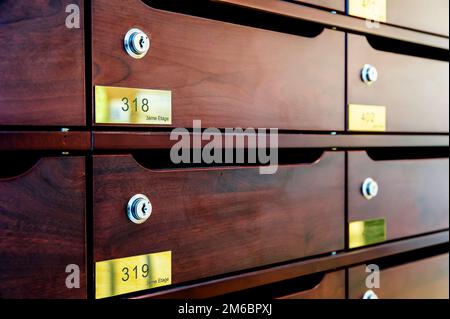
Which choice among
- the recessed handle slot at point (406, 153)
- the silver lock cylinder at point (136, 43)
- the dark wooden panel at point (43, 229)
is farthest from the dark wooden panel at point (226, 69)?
the recessed handle slot at point (406, 153)

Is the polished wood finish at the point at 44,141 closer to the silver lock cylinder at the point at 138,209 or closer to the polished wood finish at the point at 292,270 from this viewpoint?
the silver lock cylinder at the point at 138,209

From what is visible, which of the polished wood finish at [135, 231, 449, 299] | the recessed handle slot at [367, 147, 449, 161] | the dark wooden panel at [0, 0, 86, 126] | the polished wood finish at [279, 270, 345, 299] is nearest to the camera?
the dark wooden panel at [0, 0, 86, 126]

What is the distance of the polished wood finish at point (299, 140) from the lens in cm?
54

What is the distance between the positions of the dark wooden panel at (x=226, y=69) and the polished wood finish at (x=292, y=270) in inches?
7.6

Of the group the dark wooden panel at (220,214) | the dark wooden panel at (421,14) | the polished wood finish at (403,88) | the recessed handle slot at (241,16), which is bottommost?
the dark wooden panel at (220,214)

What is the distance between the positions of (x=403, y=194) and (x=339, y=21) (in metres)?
0.31

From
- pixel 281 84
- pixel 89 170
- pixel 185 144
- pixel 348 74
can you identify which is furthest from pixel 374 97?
pixel 89 170

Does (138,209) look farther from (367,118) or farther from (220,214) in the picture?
(367,118)

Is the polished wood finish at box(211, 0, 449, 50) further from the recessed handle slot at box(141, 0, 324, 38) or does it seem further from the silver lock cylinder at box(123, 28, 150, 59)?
the silver lock cylinder at box(123, 28, 150, 59)

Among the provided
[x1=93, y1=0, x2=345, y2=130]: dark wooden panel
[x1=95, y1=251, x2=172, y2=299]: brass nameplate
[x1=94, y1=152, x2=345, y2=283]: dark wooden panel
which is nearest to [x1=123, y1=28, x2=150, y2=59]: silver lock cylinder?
[x1=93, y1=0, x2=345, y2=130]: dark wooden panel

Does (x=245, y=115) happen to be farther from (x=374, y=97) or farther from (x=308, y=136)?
(x=374, y=97)

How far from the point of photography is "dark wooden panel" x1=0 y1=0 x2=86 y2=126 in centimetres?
47

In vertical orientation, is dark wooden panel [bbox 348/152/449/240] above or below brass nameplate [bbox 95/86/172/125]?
below

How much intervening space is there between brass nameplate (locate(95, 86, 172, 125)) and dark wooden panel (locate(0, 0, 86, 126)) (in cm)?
2
